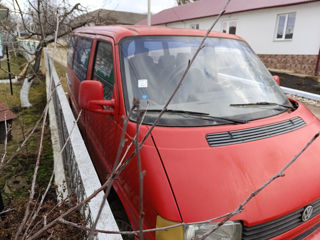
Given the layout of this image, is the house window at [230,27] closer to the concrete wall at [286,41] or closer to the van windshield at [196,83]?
the concrete wall at [286,41]

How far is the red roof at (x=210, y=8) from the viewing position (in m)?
15.2

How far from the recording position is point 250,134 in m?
2.12

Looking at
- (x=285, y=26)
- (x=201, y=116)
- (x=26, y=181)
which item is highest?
(x=285, y=26)

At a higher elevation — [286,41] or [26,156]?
[286,41]

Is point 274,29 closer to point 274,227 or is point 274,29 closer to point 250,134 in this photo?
point 250,134

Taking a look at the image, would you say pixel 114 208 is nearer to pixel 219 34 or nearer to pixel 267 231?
pixel 267 231

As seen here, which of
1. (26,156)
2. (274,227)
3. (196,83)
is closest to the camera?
(274,227)

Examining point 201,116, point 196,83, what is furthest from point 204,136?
point 196,83

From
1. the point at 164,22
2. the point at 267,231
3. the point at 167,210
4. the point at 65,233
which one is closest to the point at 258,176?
the point at 267,231

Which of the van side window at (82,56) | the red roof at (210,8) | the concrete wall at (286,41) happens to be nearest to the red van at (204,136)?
the van side window at (82,56)

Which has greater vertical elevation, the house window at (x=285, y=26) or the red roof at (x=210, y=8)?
the red roof at (x=210, y=8)

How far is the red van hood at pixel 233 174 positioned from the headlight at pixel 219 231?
2.0 inches

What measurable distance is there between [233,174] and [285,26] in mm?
15652

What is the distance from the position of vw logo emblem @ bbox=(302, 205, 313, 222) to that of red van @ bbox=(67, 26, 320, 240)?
0.04ft
